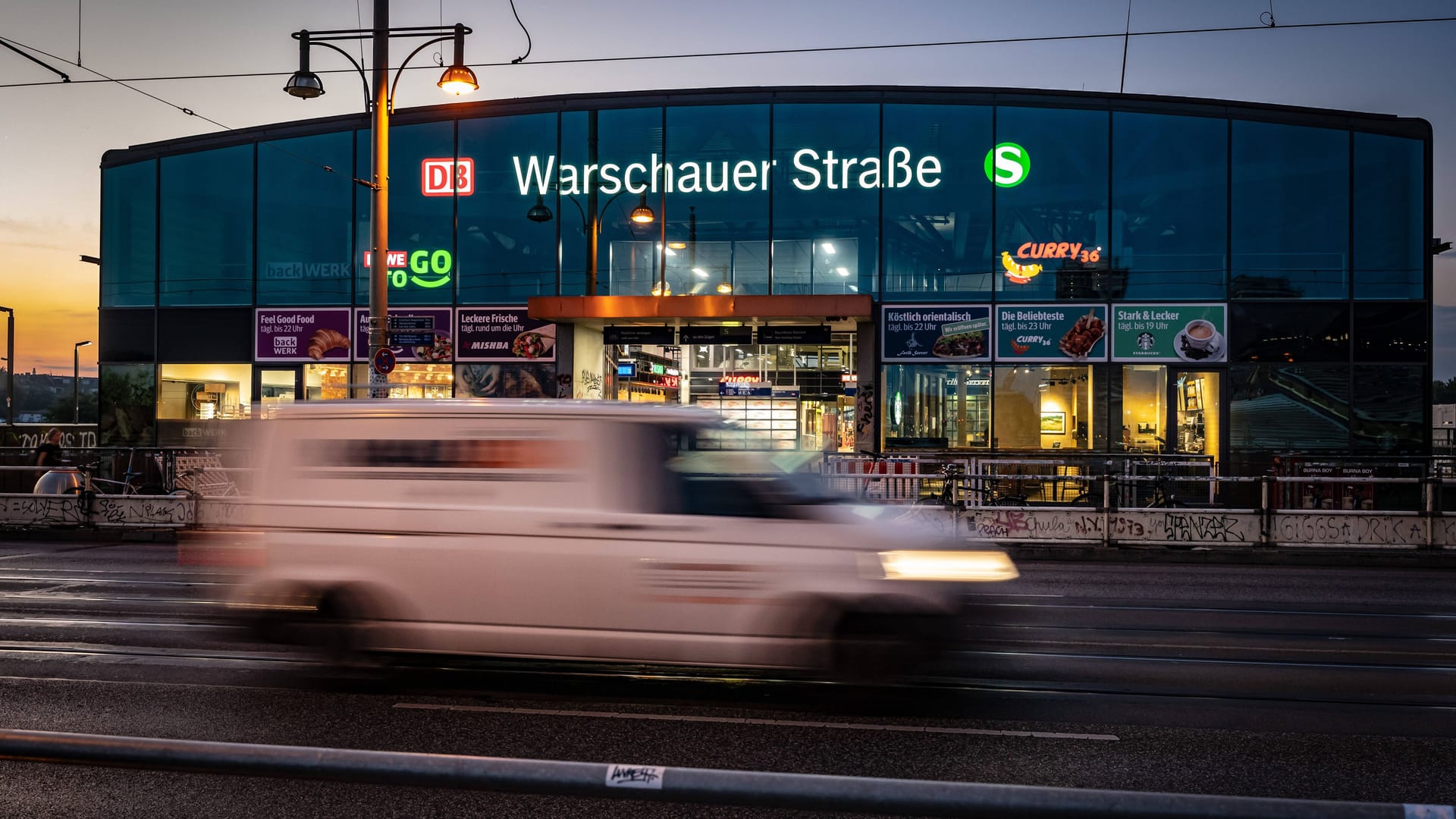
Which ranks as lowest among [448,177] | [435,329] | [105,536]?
[105,536]

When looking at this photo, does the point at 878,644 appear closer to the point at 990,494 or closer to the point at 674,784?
the point at 674,784

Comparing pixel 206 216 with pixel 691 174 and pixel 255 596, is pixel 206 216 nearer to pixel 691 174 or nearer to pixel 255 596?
pixel 691 174

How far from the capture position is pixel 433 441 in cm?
704

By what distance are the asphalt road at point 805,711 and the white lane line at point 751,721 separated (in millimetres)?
19

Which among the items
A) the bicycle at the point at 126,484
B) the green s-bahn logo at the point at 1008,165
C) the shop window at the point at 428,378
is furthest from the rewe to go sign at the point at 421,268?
the green s-bahn logo at the point at 1008,165

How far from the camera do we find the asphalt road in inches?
203

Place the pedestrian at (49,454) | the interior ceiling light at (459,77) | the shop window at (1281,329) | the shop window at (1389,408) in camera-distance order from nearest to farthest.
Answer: the interior ceiling light at (459,77) < the pedestrian at (49,454) < the shop window at (1389,408) < the shop window at (1281,329)

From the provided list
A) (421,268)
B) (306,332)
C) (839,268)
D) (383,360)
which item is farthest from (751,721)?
(306,332)

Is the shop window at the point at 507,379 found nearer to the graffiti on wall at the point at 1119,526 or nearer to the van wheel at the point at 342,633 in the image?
the graffiti on wall at the point at 1119,526

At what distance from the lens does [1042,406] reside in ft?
78.9

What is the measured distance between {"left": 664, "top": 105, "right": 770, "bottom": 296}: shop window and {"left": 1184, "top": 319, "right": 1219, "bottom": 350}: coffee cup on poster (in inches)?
398

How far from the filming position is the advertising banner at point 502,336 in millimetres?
25562

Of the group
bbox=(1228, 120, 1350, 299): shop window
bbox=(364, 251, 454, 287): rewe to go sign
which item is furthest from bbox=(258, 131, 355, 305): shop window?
bbox=(1228, 120, 1350, 299): shop window

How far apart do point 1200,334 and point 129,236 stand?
2736 centimetres
